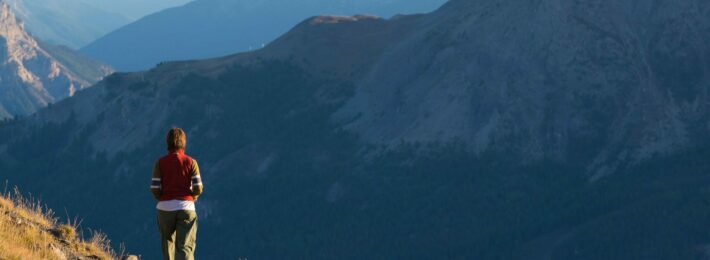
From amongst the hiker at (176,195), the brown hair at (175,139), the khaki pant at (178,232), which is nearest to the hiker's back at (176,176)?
the hiker at (176,195)

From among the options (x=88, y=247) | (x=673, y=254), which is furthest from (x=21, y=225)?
(x=673, y=254)

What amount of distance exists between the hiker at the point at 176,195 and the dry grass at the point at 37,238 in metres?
2.66

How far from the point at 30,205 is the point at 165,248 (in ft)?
29.8

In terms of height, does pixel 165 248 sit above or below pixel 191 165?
below

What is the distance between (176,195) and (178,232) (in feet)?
2.28

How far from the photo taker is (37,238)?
25141mm

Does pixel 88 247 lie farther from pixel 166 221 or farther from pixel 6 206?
pixel 166 221

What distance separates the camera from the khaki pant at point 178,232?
72.5ft

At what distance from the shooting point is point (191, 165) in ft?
73.0

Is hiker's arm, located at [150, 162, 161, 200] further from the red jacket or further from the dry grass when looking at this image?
the dry grass

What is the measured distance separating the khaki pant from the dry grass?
2.60 metres

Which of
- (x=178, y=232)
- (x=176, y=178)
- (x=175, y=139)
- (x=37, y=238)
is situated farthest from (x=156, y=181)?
(x=37, y=238)

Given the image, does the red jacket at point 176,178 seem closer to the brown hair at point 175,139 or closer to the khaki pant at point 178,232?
the brown hair at point 175,139

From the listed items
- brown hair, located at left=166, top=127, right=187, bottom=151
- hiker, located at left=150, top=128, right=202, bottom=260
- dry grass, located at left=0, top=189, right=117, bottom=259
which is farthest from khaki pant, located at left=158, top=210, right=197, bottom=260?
dry grass, located at left=0, top=189, right=117, bottom=259
